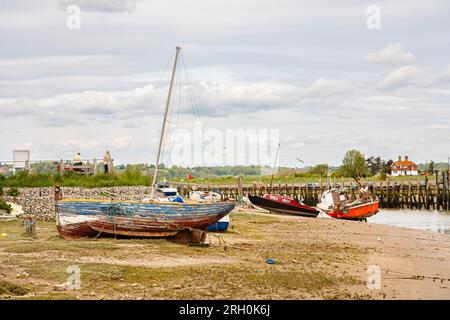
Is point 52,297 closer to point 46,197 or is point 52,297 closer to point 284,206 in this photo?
point 46,197

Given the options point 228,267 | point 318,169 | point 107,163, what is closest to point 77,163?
point 107,163

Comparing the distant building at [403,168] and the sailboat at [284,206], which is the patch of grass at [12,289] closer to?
the sailboat at [284,206]

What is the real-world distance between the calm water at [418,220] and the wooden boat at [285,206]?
5.96 metres

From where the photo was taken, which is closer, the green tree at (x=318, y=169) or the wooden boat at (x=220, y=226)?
the wooden boat at (x=220, y=226)

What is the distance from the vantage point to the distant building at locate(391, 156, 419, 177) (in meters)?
131

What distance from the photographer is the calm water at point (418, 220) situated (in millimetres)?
44750

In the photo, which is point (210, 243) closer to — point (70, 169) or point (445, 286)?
point (445, 286)

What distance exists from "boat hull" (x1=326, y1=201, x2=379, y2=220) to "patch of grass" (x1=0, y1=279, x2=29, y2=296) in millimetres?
34395

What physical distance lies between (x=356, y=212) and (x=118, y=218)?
26.6 m
